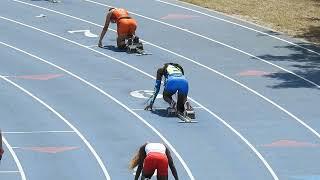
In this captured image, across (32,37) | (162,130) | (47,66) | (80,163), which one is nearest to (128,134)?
(162,130)

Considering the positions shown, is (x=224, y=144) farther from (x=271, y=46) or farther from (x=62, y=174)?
(x=271, y=46)

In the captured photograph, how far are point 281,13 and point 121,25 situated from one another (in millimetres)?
9400

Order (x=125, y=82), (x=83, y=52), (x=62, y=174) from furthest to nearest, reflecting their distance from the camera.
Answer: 1. (x=83, y=52)
2. (x=125, y=82)
3. (x=62, y=174)

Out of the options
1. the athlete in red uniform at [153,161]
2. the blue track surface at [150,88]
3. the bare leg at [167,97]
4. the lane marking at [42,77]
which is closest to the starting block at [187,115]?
the blue track surface at [150,88]

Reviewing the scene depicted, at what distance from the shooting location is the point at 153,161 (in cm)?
1880

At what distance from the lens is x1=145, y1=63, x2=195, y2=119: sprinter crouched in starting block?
86.8 feet

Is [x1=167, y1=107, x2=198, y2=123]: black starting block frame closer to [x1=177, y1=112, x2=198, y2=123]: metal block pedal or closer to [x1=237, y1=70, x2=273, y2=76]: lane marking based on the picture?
[x1=177, y1=112, x2=198, y2=123]: metal block pedal

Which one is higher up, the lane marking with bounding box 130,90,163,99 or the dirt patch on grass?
the dirt patch on grass

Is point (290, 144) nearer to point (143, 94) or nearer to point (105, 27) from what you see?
point (143, 94)

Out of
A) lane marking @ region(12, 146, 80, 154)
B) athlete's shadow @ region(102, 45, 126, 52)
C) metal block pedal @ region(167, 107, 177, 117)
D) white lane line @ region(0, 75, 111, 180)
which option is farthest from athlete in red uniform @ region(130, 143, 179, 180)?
athlete's shadow @ region(102, 45, 126, 52)

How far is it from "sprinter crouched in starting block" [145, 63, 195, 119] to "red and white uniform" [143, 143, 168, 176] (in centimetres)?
757

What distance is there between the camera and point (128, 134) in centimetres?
2516

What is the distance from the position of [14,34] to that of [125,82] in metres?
7.17

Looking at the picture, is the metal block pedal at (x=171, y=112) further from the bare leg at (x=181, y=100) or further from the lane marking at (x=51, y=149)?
the lane marking at (x=51, y=149)
